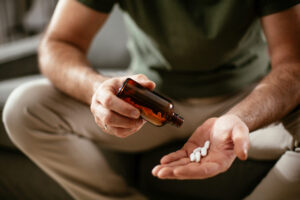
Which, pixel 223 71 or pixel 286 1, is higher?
pixel 286 1

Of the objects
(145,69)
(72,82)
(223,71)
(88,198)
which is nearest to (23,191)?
(88,198)

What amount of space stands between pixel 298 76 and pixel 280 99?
8 centimetres

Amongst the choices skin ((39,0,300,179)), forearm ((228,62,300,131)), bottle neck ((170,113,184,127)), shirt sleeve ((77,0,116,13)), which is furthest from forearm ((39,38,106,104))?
forearm ((228,62,300,131))

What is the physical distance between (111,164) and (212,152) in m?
0.38

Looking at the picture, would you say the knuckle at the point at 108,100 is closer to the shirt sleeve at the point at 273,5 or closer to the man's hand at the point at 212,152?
the man's hand at the point at 212,152

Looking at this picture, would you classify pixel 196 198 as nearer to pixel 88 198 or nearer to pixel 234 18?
pixel 88 198

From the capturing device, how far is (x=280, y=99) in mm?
683

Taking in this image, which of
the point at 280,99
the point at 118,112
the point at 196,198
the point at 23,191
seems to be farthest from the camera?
the point at 23,191

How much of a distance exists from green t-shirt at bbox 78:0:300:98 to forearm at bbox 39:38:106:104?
0.14 meters

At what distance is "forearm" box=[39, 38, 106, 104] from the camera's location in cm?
73

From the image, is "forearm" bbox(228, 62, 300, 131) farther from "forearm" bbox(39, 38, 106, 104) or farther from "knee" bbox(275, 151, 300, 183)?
"forearm" bbox(39, 38, 106, 104)

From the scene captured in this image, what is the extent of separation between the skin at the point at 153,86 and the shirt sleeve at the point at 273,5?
0.5 inches

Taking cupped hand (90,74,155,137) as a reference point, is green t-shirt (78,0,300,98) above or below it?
above

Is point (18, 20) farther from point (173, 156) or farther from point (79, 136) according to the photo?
point (173, 156)
